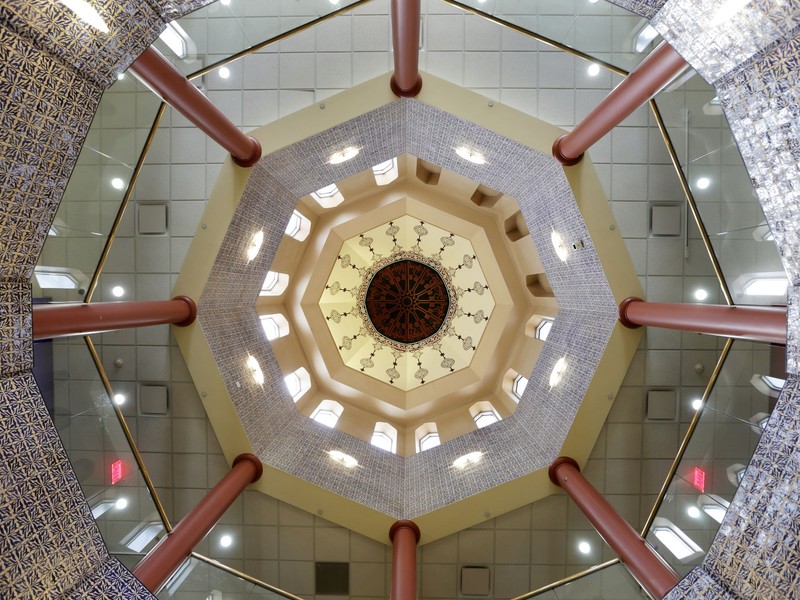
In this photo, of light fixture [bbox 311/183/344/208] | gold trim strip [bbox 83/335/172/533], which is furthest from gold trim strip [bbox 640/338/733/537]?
light fixture [bbox 311/183/344/208]

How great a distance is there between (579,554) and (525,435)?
2194 millimetres

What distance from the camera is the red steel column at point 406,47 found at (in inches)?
245

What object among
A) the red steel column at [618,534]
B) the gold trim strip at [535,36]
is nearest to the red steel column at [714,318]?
the red steel column at [618,534]

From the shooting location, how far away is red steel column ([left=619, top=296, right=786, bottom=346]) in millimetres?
4898

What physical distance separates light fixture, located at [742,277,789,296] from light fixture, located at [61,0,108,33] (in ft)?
23.2

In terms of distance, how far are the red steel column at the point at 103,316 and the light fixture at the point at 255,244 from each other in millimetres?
1432

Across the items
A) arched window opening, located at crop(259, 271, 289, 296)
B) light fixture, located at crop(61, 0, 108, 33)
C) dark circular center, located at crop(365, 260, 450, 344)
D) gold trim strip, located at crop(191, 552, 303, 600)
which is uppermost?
dark circular center, located at crop(365, 260, 450, 344)

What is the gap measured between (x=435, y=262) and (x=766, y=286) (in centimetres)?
823

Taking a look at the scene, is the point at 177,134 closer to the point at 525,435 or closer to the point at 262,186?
the point at 262,186

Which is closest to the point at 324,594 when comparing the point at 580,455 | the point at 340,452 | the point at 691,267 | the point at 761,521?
the point at 340,452

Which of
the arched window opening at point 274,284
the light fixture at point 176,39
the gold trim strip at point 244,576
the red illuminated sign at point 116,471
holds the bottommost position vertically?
the gold trim strip at point 244,576

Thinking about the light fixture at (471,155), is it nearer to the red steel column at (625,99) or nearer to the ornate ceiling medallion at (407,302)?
the red steel column at (625,99)

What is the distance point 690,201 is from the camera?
686 centimetres

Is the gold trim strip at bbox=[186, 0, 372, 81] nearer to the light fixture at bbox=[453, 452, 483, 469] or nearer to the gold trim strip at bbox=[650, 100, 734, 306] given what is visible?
the gold trim strip at bbox=[650, 100, 734, 306]
